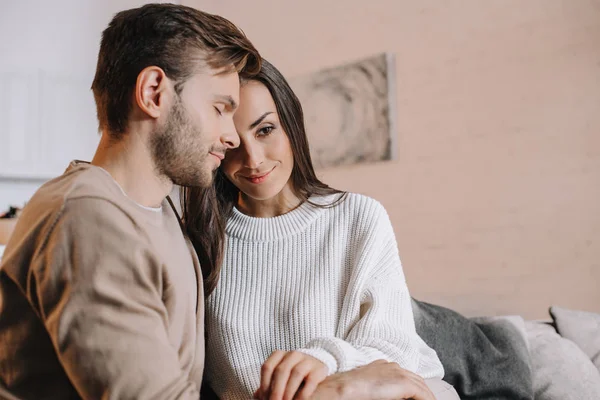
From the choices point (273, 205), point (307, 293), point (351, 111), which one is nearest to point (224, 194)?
point (273, 205)

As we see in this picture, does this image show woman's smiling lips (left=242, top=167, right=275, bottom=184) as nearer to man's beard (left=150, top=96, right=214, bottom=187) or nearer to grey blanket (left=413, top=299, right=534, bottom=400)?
man's beard (left=150, top=96, right=214, bottom=187)

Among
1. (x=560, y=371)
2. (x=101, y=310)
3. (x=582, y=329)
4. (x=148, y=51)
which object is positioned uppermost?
(x=148, y=51)

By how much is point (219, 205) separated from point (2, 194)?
281cm

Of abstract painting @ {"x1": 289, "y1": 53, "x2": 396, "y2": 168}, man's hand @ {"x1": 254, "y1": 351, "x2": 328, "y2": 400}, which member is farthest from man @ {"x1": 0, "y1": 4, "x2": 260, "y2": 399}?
abstract painting @ {"x1": 289, "y1": 53, "x2": 396, "y2": 168}

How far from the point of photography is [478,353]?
2.11 metres

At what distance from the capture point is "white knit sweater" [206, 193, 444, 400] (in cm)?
141

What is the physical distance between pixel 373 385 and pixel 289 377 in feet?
0.52

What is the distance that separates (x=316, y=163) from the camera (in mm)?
3506

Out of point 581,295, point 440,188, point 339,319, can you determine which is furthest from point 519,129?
point 339,319

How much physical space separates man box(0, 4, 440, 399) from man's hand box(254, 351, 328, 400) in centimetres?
3

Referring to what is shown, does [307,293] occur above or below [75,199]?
below

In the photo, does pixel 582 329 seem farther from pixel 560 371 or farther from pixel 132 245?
pixel 132 245

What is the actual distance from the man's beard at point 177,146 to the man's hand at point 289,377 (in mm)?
414

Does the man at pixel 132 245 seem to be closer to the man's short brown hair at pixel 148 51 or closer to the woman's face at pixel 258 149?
the man's short brown hair at pixel 148 51
